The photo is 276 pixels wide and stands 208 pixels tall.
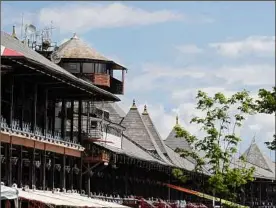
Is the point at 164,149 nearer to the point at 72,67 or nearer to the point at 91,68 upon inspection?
the point at 91,68

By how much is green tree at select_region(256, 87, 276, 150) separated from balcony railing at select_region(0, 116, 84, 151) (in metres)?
14.3

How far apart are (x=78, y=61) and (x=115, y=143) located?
29.2 feet

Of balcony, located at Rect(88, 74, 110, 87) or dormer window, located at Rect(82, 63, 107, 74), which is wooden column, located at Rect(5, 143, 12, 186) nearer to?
balcony, located at Rect(88, 74, 110, 87)

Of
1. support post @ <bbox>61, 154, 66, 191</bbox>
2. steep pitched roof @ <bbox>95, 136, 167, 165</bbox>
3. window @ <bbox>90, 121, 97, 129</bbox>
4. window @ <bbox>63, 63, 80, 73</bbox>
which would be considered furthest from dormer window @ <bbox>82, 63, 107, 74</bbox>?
support post @ <bbox>61, 154, 66, 191</bbox>

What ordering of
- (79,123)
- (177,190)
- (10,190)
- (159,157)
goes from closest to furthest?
1. (10,190)
2. (79,123)
3. (159,157)
4. (177,190)

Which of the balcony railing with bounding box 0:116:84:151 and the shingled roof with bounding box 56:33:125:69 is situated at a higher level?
the shingled roof with bounding box 56:33:125:69

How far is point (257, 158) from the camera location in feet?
469

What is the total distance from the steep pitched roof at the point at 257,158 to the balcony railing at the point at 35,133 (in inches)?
2937

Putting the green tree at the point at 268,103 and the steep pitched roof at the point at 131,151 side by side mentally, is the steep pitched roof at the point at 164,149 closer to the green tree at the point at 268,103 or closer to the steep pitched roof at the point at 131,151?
the steep pitched roof at the point at 131,151

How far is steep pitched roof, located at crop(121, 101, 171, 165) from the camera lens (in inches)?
3853

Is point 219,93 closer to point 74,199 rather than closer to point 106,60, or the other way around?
point 74,199

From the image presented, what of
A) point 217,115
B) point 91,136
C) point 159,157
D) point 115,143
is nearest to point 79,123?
point 91,136

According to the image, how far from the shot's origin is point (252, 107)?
60.3m

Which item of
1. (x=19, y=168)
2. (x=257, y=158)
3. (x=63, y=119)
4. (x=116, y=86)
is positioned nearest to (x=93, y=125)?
(x=63, y=119)
